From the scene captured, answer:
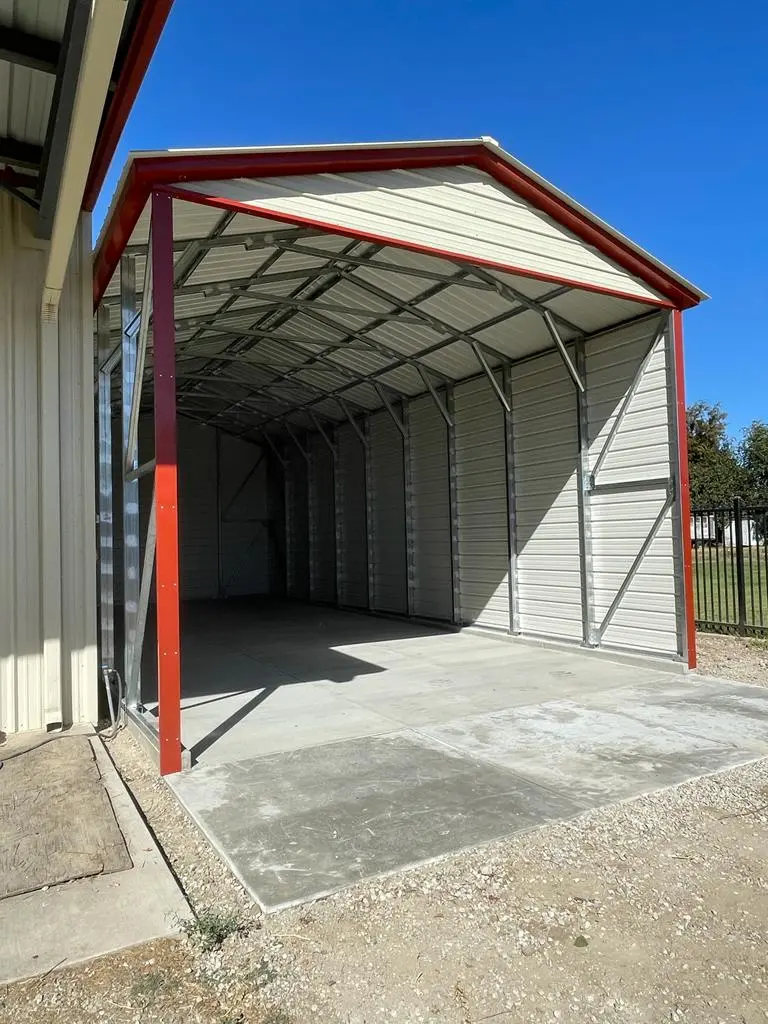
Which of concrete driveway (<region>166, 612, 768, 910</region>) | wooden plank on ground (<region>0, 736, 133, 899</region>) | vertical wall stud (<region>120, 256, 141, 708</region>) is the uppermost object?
vertical wall stud (<region>120, 256, 141, 708</region>)

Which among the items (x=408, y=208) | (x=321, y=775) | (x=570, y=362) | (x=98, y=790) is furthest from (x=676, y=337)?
(x=98, y=790)

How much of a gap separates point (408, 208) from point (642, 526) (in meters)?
4.57

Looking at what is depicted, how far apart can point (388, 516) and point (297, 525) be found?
5.18 m

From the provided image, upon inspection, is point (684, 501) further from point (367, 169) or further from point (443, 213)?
point (367, 169)

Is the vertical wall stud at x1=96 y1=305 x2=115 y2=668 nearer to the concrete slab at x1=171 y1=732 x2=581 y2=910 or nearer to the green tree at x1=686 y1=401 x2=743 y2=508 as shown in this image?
the concrete slab at x1=171 y1=732 x2=581 y2=910

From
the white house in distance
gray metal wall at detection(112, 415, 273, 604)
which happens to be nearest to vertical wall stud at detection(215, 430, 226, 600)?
gray metal wall at detection(112, 415, 273, 604)

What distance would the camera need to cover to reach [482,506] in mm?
11188

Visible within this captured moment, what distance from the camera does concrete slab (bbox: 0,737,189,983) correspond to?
2.67m

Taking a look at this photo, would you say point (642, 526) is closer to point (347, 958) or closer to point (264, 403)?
point (347, 958)

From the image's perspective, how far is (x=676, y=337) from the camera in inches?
310

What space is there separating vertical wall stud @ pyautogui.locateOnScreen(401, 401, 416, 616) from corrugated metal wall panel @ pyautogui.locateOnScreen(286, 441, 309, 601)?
17.1 feet

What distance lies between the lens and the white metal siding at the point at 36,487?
5.69 m

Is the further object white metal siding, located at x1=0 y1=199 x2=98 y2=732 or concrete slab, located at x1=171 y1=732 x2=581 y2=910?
white metal siding, located at x1=0 y1=199 x2=98 y2=732

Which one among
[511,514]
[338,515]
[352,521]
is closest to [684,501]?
[511,514]
